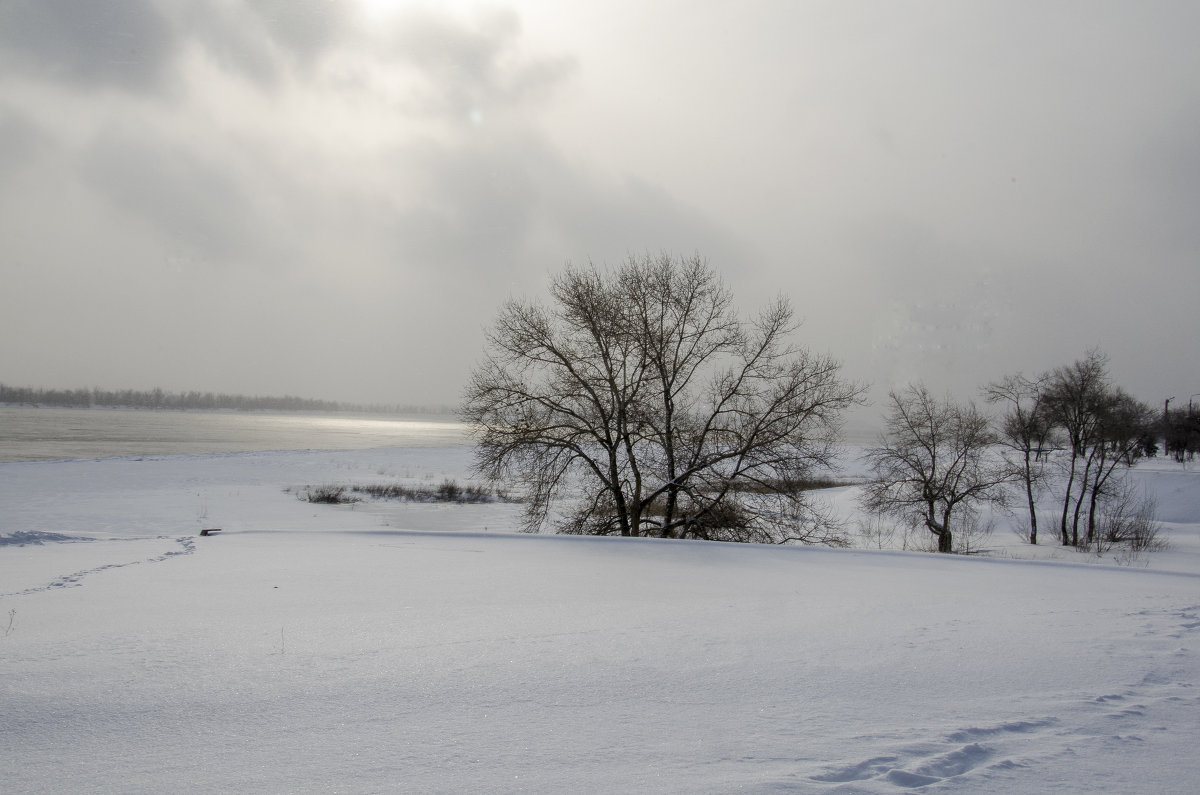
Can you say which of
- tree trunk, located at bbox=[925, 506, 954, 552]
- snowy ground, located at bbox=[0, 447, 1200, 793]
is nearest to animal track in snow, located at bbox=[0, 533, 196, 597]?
snowy ground, located at bbox=[0, 447, 1200, 793]

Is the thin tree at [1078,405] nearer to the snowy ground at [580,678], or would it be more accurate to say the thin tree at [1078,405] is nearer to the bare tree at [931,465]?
the bare tree at [931,465]

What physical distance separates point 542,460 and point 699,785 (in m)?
12.9

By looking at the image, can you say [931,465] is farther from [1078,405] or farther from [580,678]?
[580,678]

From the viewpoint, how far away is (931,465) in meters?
23.5

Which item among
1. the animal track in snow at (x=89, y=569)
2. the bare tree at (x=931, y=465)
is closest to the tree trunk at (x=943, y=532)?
the bare tree at (x=931, y=465)

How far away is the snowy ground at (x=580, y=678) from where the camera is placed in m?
2.31

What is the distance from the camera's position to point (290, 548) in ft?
22.9

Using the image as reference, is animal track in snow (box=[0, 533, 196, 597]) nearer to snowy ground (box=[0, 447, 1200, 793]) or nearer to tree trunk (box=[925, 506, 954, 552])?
snowy ground (box=[0, 447, 1200, 793])

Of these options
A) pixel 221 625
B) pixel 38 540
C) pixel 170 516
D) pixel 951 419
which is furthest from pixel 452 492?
pixel 221 625

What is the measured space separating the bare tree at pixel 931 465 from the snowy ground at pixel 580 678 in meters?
17.9

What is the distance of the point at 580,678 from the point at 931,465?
23889 millimetres

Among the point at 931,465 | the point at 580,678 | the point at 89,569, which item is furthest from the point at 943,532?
the point at 89,569

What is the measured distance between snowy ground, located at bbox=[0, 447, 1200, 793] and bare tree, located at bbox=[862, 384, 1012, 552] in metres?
17.9

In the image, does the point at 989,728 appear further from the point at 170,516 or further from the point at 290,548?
the point at 170,516
